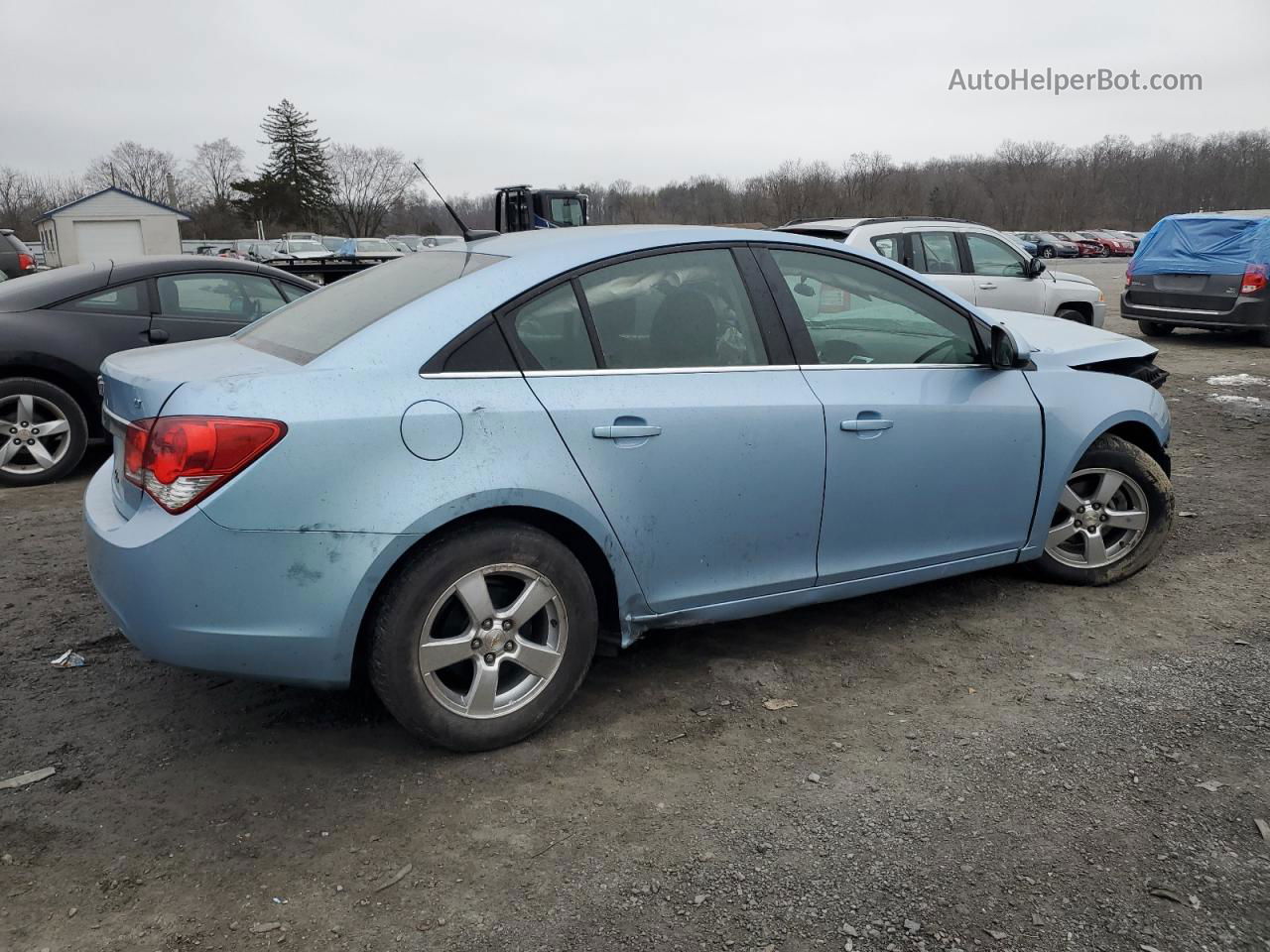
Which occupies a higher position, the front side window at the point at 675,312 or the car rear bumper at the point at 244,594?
the front side window at the point at 675,312

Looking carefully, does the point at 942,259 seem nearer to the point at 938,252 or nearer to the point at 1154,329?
the point at 938,252

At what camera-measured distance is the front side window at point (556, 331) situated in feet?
10.2

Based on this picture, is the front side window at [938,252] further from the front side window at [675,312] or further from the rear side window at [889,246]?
the front side window at [675,312]

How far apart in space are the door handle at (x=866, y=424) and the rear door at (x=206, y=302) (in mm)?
4917

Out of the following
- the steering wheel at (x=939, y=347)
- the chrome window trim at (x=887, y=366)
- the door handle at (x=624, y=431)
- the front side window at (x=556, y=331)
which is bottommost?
the door handle at (x=624, y=431)

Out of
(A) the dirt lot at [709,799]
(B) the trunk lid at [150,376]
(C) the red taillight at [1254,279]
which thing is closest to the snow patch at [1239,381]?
(C) the red taillight at [1254,279]

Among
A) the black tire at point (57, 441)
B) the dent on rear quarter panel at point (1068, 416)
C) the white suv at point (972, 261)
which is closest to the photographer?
the dent on rear quarter panel at point (1068, 416)

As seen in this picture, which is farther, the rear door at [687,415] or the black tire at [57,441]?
the black tire at [57,441]

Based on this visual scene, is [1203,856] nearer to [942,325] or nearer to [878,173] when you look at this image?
[942,325]

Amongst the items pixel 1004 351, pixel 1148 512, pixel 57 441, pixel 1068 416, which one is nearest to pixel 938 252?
pixel 1148 512

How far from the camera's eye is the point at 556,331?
3186 millimetres

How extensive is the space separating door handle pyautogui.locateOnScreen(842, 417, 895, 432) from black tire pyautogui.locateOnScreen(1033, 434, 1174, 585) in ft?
4.07

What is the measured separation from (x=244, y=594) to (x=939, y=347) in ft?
8.89

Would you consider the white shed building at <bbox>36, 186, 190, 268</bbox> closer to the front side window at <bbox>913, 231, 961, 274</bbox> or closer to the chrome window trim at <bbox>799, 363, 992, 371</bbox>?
the front side window at <bbox>913, 231, 961, 274</bbox>
